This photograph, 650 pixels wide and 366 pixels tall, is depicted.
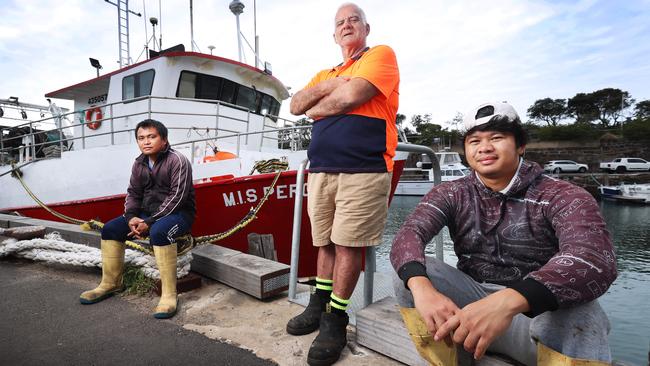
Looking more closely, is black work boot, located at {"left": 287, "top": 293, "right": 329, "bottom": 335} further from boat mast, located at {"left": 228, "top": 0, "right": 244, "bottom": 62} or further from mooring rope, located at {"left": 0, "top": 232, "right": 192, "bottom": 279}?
boat mast, located at {"left": 228, "top": 0, "right": 244, "bottom": 62}

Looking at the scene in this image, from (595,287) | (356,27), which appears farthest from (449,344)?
(356,27)

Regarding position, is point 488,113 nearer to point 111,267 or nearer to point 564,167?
point 111,267

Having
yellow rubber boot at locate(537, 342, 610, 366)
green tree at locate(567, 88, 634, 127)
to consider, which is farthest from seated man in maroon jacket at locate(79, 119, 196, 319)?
green tree at locate(567, 88, 634, 127)

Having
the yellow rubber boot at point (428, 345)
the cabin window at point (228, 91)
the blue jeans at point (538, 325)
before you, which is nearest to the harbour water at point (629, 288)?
the blue jeans at point (538, 325)

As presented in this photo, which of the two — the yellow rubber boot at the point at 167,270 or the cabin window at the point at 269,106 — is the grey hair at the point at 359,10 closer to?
the yellow rubber boot at the point at 167,270

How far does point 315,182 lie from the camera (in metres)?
2.14

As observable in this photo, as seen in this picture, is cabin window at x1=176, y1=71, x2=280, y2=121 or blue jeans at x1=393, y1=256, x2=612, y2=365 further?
cabin window at x1=176, y1=71, x2=280, y2=121

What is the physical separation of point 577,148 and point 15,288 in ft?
167

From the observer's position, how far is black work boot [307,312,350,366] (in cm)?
171

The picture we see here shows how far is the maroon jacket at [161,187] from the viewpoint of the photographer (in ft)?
9.48

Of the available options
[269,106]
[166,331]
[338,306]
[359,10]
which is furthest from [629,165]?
[166,331]

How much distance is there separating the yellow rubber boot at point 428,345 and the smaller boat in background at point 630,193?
98.8ft

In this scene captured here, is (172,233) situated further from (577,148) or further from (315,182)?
(577,148)

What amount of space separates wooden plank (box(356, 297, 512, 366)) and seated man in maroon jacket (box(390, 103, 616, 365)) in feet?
0.86
